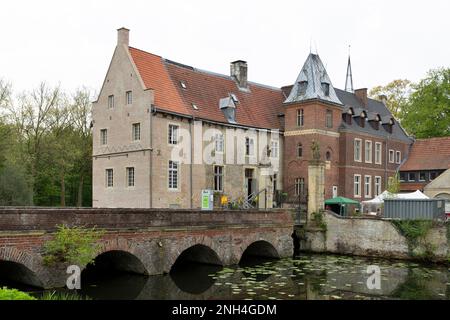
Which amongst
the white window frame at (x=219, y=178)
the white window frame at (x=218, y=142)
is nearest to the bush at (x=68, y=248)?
the white window frame at (x=219, y=178)

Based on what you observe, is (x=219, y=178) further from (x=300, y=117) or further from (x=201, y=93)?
(x=300, y=117)

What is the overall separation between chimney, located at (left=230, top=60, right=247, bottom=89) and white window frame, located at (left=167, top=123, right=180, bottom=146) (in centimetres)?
842

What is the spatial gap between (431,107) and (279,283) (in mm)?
30901

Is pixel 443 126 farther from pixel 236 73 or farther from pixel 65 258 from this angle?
pixel 65 258

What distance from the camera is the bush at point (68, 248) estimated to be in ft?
44.7

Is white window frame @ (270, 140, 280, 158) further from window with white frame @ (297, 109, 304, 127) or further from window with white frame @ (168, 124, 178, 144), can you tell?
window with white frame @ (168, 124, 178, 144)

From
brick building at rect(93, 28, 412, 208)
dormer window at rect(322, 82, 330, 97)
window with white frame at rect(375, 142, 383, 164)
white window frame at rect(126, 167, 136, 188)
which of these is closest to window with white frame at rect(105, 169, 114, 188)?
brick building at rect(93, 28, 412, 208)

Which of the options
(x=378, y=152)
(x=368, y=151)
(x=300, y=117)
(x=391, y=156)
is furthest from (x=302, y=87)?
(x=391, y=156)

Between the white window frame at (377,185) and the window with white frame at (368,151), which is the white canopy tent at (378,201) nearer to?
the white window frame at (377,185)

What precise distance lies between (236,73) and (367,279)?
19455 mm

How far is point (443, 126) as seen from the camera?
41250 millimetres

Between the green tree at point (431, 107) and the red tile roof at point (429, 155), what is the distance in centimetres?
339

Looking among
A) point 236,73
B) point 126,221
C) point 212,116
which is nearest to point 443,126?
point 236,73

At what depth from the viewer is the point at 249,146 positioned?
3028 cm
